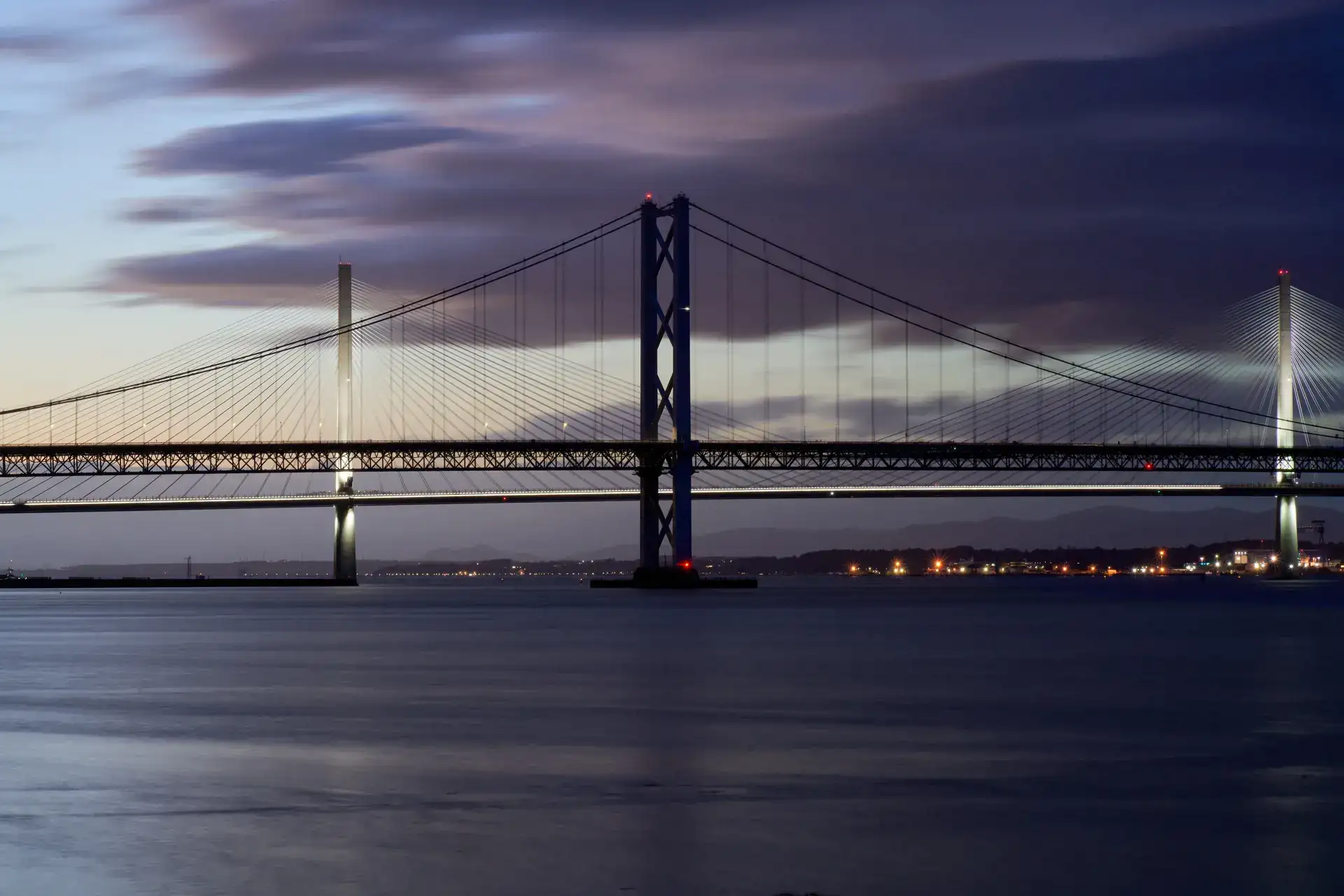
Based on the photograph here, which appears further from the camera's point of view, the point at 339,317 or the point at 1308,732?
the point at 339,317

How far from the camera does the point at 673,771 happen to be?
12.5m

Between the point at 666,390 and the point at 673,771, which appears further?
the point at 666,390

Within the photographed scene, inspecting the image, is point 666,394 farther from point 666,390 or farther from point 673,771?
point 673,771

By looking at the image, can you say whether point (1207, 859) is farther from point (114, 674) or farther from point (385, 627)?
point (385, 627)

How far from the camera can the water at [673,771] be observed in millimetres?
8688

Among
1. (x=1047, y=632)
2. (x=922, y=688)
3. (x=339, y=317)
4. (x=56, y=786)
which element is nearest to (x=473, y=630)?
(x=1047, y=632)

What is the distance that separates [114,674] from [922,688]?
10.7 meters

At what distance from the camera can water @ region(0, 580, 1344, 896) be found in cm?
869

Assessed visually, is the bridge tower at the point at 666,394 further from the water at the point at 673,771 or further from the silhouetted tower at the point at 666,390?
the water at the point at 673,771

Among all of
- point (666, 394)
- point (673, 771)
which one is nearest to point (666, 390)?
point (666, 394)

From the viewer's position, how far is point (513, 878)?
8.44 m

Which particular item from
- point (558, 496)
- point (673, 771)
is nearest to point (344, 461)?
point (558, 496)

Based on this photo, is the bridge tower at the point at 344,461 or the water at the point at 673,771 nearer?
the water at the point at 673,771

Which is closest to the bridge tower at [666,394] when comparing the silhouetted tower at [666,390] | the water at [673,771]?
the silhouetted tower at [666,390]
